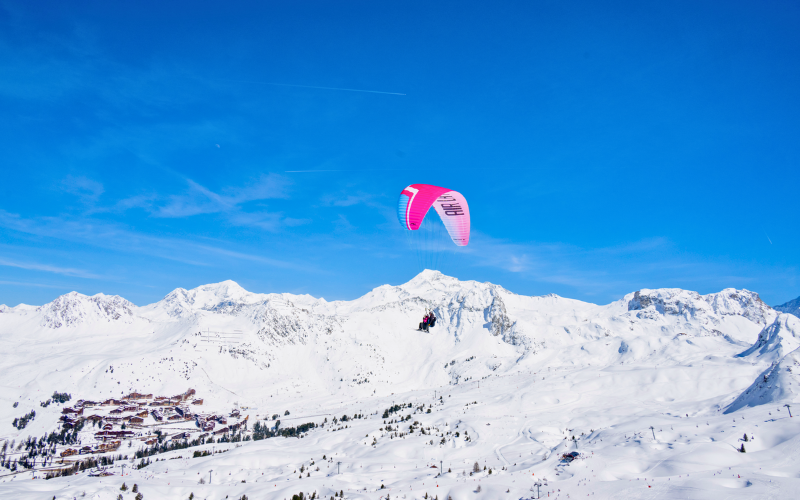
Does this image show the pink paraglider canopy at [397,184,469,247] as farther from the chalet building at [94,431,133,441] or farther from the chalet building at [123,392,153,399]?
the chalet building at [123,392,153,399]

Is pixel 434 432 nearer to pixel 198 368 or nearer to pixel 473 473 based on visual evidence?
pixel 473 473

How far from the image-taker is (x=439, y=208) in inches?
1939

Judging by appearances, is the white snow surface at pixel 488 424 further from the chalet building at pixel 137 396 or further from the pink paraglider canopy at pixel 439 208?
the pink paraglider canopy at pixel 439 208

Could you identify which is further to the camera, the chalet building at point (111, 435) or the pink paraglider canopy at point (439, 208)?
the chalet building at point (111, 435)

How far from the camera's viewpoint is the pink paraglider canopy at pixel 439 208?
4406 centimetres

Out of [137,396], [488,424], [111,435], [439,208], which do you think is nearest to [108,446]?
[111,435]

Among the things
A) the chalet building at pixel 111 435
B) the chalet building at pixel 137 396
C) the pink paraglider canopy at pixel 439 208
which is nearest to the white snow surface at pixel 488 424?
the chalet building at pixel 137 396

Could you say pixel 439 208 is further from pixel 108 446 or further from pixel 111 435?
pixel 111 435

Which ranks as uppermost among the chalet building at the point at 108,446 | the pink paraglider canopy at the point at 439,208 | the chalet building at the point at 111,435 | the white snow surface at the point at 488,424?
the pink paraglider canopy at the point at 439,208

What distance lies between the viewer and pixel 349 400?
148 meters

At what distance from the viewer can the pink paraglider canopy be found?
4406 cm

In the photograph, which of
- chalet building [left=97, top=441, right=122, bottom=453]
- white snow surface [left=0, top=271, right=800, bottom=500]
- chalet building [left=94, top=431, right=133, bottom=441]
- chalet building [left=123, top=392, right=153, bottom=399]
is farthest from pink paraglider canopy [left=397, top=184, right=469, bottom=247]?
chalet building [left=123, top=392, right=153, bottom=399]

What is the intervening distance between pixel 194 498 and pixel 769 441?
1754 inches

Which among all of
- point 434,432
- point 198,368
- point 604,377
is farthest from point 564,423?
point 198,368
